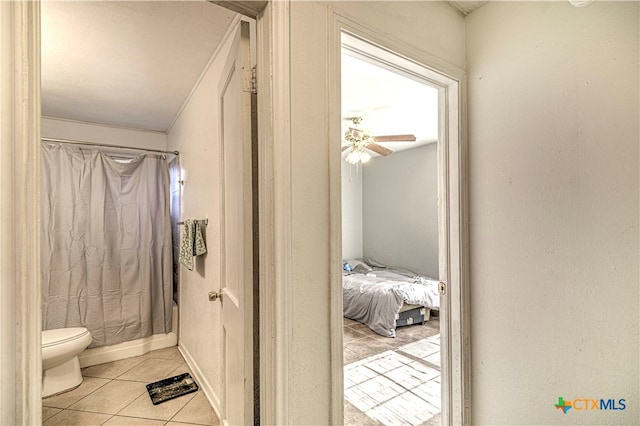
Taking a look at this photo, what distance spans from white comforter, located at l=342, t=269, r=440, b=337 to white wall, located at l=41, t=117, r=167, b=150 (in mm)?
2767

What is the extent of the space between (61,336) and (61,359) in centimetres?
17

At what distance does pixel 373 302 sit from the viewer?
3.60m

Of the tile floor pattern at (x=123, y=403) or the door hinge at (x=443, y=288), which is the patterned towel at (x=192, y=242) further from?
the door hinge at (x=443, y=288)

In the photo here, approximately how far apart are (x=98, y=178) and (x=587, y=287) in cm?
359

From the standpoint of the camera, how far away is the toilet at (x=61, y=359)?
2.18 meters

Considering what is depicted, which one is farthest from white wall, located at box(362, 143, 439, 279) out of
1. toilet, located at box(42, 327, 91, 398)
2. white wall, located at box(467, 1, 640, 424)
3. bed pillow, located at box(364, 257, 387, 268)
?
→ toilet, located at box(42, 327, 91, 398)

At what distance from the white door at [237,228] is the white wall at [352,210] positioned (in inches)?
171

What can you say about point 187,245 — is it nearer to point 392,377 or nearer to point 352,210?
point 392,377

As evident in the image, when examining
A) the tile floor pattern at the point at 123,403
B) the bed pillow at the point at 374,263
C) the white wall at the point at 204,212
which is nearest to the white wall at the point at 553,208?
the white wall at the point at 204,212

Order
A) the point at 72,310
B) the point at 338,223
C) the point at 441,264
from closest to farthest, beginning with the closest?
the point at 338,223 → the point at 441,264 → the point at 72,310

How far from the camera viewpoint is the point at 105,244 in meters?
2.85

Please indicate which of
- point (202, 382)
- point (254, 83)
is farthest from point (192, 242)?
point (254, 83)

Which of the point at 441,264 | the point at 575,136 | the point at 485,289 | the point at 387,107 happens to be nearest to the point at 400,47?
the point at 575,136

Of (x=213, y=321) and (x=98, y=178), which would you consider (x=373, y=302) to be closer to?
(x=213, y=321)
